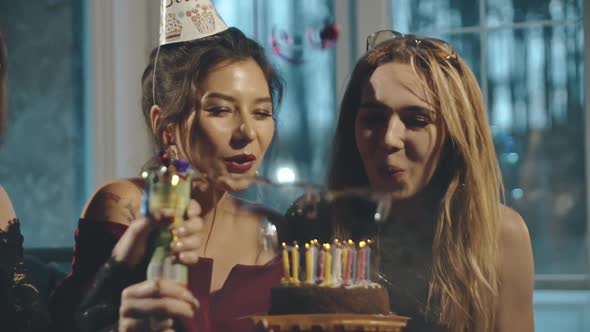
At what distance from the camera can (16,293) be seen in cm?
121

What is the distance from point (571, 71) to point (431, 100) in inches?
37.6

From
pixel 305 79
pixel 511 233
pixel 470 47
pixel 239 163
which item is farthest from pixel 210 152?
pixel 470 47

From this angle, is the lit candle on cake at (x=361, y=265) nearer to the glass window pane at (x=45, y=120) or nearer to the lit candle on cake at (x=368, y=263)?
the lit candle on cake at (x=368, y=263)

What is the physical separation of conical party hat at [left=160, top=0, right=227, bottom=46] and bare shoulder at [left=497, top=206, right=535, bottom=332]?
46 cm

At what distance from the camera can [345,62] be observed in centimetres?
195

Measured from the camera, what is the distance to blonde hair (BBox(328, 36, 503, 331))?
113 cm

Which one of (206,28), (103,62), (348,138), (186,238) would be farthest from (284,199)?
(103,62)

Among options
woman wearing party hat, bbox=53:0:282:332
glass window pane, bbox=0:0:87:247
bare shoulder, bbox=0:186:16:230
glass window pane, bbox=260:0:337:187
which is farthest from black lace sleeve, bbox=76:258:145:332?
glass window pane, bbox=0:0:87:247

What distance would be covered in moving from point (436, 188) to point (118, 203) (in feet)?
1.36

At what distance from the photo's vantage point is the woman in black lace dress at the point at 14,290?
1.17m

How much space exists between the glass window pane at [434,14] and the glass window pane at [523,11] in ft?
0.11

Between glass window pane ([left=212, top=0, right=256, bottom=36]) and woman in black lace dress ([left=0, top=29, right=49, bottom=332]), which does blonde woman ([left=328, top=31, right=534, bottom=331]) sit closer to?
woman in black lace dress ([left=0, top=29, right=49, bottom=332])

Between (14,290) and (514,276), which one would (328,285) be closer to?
(514,276)

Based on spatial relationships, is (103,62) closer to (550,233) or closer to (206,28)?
(206,28)
